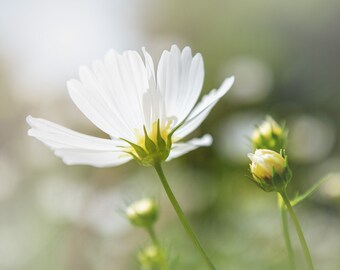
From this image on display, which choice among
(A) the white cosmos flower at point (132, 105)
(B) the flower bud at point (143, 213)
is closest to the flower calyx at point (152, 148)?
(A) the white cosmos flower at point (132, 105)

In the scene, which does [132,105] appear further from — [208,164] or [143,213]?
[208,164]

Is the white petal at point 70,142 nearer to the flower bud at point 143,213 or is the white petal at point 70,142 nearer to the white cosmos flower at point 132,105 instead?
the white cosmos flower at point 132,105

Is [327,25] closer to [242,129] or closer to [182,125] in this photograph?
[242,129]

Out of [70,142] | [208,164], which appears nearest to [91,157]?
[70,142]

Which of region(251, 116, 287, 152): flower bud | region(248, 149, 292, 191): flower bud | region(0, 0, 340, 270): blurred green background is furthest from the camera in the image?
region(0, 0, 340, 270): blurred green background

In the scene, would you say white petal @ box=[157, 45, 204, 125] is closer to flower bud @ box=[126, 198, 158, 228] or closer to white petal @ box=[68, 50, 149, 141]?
white petal @ box=[68, 50, 149, 141]

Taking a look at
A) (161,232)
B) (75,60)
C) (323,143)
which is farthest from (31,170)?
(323,143)

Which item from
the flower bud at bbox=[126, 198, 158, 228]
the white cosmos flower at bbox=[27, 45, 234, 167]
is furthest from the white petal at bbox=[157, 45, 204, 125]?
the flower bud at bbox=[126, 198, 158, 228]
